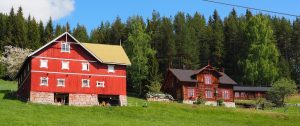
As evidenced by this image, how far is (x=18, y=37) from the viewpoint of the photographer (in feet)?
374

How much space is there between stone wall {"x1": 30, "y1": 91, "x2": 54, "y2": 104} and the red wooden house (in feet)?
87.4

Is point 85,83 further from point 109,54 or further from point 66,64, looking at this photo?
point 109,54

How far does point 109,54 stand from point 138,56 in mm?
23156

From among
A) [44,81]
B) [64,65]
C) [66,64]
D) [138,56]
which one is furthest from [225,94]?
[44,81]

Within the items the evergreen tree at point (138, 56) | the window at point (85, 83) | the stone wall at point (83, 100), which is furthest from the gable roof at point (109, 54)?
the evergreen tree at point (138, 56)

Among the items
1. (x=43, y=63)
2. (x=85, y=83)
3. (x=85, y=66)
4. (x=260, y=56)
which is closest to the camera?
(x=43, y=63)

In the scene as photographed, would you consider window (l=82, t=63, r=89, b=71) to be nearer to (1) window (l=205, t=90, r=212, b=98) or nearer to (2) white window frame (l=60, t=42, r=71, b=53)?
(2) white window frame (l=60, t=42, r=71, b=53)

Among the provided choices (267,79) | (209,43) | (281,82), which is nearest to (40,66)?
(281,82)

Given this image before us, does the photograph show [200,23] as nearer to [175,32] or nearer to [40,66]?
[175,32]

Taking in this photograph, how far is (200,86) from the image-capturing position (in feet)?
271

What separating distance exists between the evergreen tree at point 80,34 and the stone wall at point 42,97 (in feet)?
197

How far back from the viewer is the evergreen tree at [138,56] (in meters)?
87.6

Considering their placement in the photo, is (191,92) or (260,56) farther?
(260,56)

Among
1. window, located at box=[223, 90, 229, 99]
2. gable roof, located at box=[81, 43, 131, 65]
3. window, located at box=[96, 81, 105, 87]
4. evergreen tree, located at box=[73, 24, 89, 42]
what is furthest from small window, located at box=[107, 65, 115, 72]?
evergreen tree, located at box=[73, 24, 89, 42]
